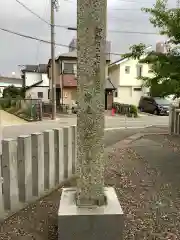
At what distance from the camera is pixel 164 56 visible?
874 centimetres

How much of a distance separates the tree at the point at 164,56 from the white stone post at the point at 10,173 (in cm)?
548

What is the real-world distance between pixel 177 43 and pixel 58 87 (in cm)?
3101

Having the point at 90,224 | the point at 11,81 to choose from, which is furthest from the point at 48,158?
the point at 11,81

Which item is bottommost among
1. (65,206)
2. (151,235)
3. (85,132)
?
(151,235)

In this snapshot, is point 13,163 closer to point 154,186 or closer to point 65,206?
point 65,206

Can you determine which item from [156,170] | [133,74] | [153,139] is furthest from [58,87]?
[156,170]

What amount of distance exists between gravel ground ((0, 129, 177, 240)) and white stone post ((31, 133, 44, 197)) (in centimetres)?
18

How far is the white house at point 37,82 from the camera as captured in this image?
45.1m

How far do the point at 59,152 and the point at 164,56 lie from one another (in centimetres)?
509

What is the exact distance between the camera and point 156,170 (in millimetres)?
5797

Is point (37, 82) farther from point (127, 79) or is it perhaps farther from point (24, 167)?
point (24, 167)

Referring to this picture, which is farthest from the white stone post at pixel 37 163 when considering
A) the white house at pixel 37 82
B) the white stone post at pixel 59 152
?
the white house at pixel 37 82

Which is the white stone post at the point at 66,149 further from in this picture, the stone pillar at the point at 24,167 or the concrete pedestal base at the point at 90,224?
the concrete pedestal base at the point at 90,224

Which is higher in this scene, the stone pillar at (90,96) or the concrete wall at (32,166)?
the stone pillar at (90,96)
